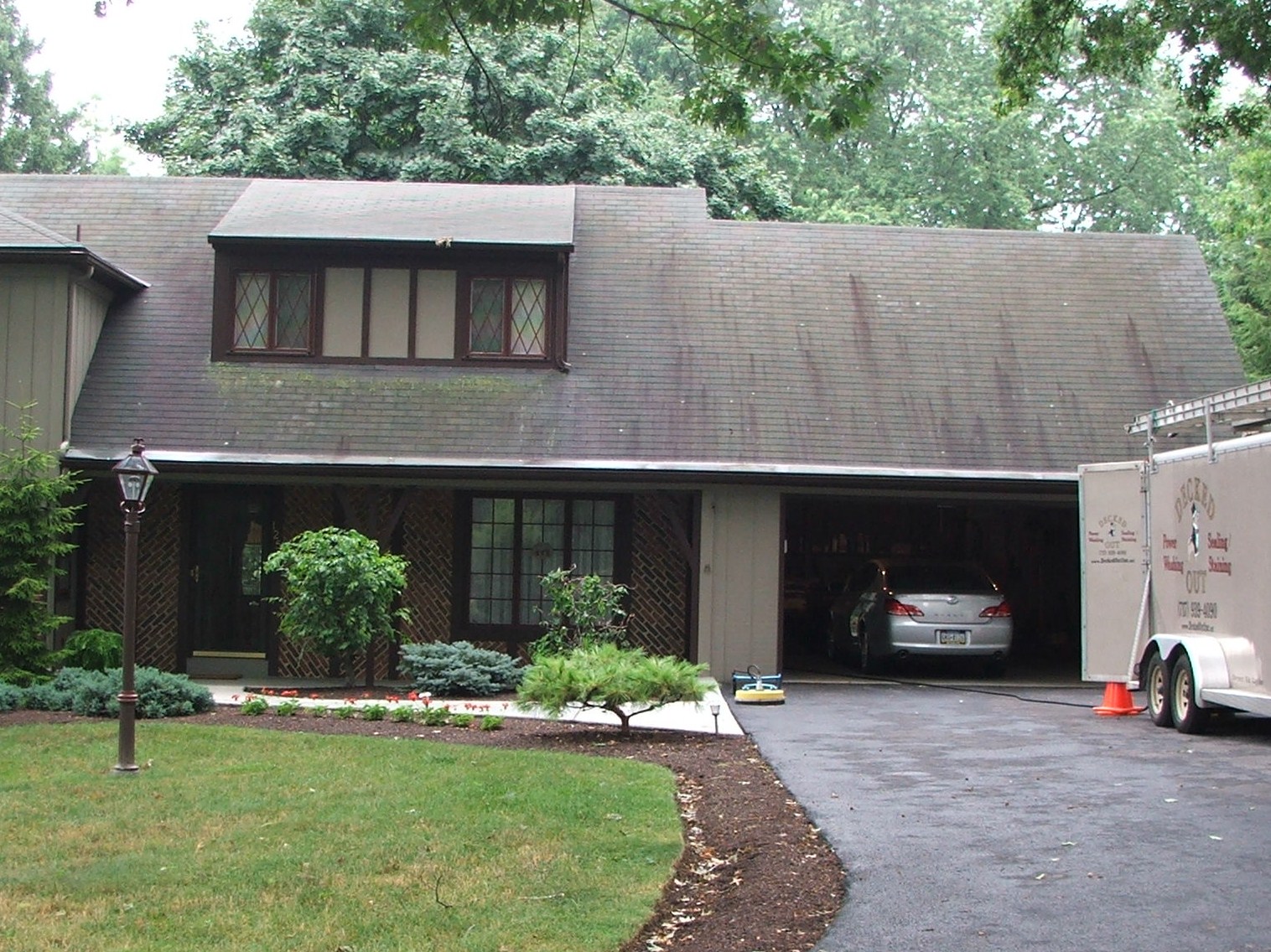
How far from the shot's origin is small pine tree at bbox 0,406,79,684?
14.5 meters

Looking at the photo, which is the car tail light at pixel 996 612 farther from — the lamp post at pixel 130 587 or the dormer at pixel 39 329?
the dormer at pixel 39 329

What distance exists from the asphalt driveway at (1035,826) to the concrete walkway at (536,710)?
14.2 inches

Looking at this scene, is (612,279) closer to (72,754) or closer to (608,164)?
(608,164)

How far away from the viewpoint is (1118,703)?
14.2m

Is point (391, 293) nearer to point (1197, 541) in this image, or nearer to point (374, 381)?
point (374, 381)

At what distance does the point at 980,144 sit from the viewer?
133 ft

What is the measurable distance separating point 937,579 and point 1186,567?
5.19m

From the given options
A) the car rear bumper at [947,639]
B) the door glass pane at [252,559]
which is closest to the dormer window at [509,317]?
the door glass pane at [252,559]

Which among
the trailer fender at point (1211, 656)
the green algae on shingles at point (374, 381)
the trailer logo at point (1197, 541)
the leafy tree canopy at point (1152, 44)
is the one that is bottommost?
the trailer fender at point (1211, 656)

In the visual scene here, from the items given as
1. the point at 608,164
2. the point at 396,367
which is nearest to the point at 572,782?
the point at 396,367

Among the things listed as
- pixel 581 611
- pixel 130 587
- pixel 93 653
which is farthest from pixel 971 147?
pixel 130 587

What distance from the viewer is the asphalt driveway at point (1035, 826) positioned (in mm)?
6270

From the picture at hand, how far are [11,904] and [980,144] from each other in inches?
1479

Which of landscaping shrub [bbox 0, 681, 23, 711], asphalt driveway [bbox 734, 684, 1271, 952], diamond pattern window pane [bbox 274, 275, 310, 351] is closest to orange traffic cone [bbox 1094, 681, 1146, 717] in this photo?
asphalt driveway [bbox 734, 684, 1271, 952]
